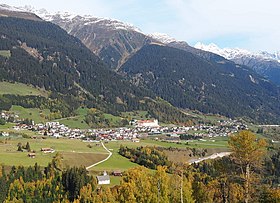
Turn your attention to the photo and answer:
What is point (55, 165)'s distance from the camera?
4424 inches

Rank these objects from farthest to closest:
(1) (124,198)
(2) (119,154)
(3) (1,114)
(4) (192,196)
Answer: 1. (3) (1,114)
2. (2) (119,154)
3. (1) (124,198)
4. (4) (192,196)

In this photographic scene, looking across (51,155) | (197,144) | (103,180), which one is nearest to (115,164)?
(51,155)

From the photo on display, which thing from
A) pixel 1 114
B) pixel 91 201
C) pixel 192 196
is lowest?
pixel 91 201

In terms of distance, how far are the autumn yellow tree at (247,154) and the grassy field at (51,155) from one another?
8160cm

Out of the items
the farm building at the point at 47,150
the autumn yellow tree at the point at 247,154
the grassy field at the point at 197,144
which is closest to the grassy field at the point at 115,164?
the farm building at the point at 47,150

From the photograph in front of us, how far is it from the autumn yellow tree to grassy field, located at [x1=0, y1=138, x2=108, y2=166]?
81601 mm

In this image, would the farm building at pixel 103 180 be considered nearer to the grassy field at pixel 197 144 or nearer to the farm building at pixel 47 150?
the farm building at pixel 47 150

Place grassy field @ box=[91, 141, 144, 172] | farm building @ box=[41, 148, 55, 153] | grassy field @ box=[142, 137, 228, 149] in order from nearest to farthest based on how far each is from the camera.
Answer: grassy field @ box=[91, 141, 144, 172] < farm building @ box=[41, 148, 55, 153] < grassy field @ box=[142, 137, 228, 149]

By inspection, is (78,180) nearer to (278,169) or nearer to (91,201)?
(91,201)

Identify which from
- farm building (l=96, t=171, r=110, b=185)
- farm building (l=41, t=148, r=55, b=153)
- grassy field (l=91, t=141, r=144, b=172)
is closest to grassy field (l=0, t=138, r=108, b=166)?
farm building (l=41, t=148, r=55, b=153)

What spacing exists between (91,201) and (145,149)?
58569 mm

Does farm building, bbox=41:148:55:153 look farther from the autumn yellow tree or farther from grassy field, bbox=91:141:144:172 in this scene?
the autumn yellow tree

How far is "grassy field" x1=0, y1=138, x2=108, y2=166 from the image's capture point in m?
113

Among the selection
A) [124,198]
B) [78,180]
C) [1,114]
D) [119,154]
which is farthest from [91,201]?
[1,114]
